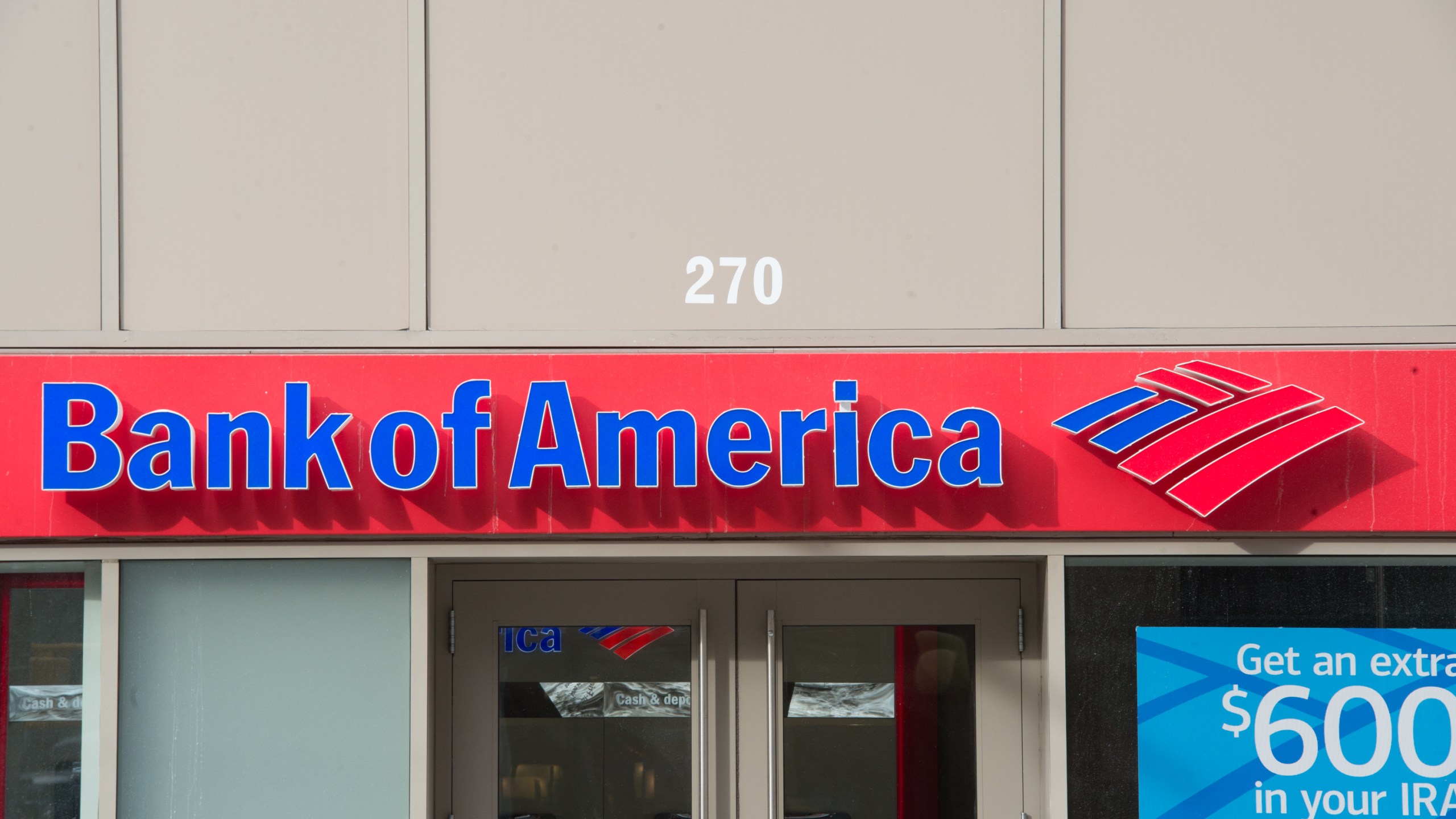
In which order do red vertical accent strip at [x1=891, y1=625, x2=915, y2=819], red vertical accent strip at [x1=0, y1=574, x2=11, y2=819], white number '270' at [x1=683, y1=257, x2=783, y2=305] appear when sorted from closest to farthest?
red vertical accent strip at [x1=0, y1=574, x2=11, y2=819] < white number '270' at [x1=683, y1=257, x2=783, y2=305] < red vertical accent strip at [x1=891, y1=625, x2=915, y2=819]

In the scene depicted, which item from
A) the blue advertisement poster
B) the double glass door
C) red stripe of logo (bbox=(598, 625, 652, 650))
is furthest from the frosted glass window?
the blue advertisement poster

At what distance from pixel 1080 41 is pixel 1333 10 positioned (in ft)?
3.79

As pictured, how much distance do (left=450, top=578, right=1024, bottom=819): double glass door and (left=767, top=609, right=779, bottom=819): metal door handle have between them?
0.06ft

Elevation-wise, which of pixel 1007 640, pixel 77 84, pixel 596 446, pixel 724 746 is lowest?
pixel 724 746

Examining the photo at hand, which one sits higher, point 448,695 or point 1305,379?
point 1305,379

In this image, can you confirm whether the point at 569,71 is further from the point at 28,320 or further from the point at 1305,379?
the point at 1305,379

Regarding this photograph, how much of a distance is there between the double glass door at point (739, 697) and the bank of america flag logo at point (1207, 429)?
884mm

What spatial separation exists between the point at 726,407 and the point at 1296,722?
2847mm

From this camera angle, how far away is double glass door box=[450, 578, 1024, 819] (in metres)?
4.69

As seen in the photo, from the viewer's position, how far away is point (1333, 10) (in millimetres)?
4551

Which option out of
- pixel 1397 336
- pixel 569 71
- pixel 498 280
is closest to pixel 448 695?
pixel 498 280

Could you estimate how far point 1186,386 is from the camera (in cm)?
427

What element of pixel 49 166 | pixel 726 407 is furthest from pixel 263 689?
pixel 49 166

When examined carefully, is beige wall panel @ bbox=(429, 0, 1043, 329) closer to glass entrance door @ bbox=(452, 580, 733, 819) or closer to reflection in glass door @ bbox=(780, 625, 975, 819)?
glass entrance door @ bbox=(452, 580, 733, 819)
